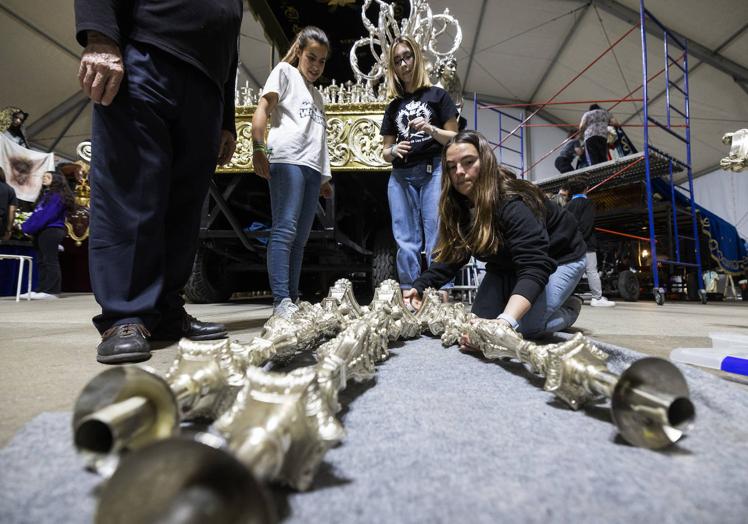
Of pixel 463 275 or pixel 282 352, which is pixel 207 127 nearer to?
pixel 282 352

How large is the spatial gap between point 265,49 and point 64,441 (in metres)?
8.54

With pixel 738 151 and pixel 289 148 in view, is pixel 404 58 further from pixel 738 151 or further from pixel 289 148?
pixel 738 151

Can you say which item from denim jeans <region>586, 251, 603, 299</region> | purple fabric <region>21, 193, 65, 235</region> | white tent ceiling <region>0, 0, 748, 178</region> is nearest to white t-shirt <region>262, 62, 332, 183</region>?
denim jeans <region>586, 251, 603, 299</region>

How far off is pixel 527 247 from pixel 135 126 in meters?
1.15

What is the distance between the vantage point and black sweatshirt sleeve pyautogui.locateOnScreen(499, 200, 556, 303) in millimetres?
1061

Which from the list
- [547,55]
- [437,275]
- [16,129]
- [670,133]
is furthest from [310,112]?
[547,55]

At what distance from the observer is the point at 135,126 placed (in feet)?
3.48

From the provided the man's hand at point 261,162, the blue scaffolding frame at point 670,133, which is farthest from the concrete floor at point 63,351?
the blue scaffolding frame at point 670,133

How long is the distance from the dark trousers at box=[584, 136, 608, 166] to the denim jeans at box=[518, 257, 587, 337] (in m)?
3.75

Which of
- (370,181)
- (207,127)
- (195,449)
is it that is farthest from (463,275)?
(195,449)

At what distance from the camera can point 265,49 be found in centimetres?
760

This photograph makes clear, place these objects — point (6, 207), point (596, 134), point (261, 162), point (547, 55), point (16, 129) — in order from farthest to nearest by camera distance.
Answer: point (547, 55), point (16, 129), point (596, 134), point (6, 207), point (261, 162)

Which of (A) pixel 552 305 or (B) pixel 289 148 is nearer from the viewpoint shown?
(A) pixel 552 305

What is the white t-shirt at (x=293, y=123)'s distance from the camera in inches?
64.5
